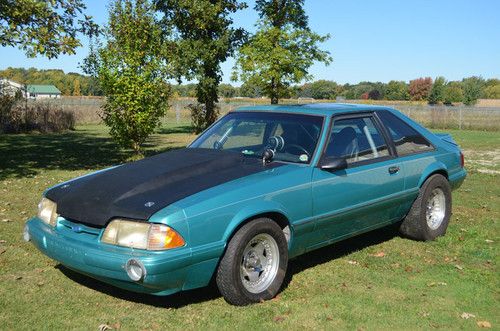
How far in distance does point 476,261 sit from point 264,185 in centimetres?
275

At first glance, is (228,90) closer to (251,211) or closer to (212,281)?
(212,281)

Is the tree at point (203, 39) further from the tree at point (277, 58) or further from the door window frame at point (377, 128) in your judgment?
the door window frame at point (377, 128)

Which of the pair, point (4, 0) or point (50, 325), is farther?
point (4, 0)

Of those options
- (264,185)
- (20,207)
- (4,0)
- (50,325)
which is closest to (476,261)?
(264,185)

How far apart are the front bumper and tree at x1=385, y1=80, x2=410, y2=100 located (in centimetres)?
11495

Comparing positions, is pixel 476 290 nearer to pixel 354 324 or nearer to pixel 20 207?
pixel 354 324

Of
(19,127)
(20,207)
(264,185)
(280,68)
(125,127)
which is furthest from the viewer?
(280,68)

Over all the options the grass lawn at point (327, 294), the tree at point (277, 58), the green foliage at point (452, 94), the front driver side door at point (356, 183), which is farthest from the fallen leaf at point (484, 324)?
the green foliage at point (452, 94)

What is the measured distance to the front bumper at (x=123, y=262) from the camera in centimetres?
382

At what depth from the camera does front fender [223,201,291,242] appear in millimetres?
4141

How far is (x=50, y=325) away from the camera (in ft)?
13.0

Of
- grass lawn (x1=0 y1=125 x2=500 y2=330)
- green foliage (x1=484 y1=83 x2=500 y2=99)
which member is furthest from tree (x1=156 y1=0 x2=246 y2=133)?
green foliage (x1=484 y1=83 x2=500 y2=99)

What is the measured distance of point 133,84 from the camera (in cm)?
1350

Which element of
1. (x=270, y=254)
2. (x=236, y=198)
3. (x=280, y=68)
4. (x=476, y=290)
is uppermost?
(x=280, y=68)
